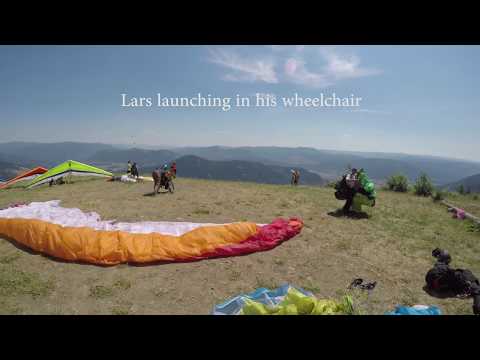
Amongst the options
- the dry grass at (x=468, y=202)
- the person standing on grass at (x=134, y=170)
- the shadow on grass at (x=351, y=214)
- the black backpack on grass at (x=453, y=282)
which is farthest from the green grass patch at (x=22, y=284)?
the dry grass at (x=468, y=202)

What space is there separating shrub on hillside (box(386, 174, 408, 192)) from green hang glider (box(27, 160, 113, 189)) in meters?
22.9

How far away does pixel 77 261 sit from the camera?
793cm

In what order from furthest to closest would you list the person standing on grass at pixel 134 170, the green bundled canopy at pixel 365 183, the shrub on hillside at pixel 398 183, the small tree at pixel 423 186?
the person standing on grass at pixel 134 170 → the shrub on hillside at pixel 398 183 → the small tree at pixel 423 186 → the green bundled canopy at pixel 365 183

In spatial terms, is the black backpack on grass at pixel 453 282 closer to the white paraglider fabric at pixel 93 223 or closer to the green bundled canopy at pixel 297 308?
the green bundled canopy at pixel 297 308

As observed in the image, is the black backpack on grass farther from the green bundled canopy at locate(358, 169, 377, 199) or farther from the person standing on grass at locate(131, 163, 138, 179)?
the person standing on grass at locate(131, 163, 138, 179)

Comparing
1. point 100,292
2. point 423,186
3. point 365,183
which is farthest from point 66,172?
Result: point 423,186

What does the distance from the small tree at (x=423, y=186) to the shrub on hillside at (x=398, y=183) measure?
37.1 inches

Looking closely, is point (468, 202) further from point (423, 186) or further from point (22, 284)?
point (22, 284)

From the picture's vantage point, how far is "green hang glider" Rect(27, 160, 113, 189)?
21406mm

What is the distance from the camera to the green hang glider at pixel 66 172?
70.2 feet

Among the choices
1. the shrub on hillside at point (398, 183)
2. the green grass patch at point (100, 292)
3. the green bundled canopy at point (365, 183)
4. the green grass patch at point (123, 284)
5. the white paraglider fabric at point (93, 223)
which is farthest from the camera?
→ the shrub on hillside at point (398, 183)
